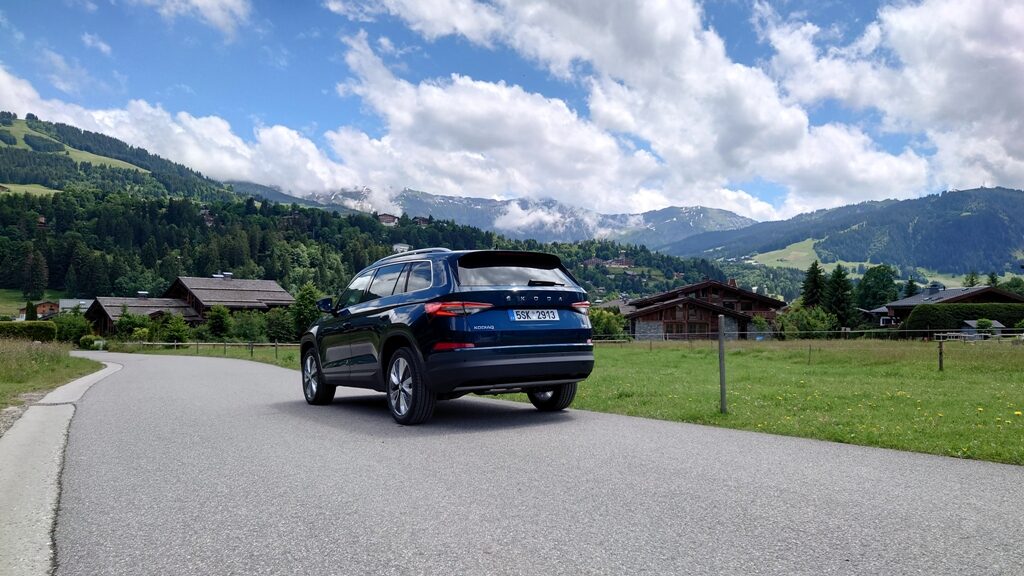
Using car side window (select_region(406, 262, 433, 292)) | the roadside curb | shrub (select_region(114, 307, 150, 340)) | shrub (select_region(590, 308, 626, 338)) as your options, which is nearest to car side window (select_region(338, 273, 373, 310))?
car side window (select_region(406, 262, 433, 292))

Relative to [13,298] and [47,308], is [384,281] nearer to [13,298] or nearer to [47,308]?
[47,308]

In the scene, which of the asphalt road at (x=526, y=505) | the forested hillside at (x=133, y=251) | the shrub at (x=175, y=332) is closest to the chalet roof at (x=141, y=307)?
the shrub at (x=175, y=332)

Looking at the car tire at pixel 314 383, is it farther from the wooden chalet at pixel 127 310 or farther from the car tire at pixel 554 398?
→ the wooden chalet at pixel 127 310

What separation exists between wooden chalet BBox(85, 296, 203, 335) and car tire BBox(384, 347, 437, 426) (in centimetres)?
9611

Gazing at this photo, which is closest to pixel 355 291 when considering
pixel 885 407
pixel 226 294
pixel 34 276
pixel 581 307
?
pixel 581 307

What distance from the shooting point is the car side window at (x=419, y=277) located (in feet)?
26.3

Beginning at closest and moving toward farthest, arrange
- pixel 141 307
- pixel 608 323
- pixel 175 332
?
1. pixel 175 332
2. pixel 608 323
3. pixel 141 307

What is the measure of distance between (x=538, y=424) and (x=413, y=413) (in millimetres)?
1420

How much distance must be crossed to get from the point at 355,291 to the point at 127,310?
97.8 m

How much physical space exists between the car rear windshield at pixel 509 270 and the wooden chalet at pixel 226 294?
107 meters

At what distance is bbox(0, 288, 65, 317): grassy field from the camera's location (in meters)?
132

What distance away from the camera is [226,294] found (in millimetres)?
111625

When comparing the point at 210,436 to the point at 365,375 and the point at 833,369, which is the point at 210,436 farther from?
the point at 833,369

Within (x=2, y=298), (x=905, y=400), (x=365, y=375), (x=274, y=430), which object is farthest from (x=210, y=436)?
(x=2, y=298)
